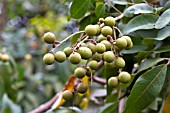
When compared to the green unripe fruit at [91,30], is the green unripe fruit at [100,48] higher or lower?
lower

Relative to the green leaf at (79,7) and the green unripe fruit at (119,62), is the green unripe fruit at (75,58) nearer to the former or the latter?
the green unripe fruit at (119,62)

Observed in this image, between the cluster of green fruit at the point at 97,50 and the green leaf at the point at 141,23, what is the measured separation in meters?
0.04

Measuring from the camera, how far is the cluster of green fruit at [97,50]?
2.16 feet

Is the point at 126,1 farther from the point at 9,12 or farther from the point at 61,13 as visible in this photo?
the point at 61,13

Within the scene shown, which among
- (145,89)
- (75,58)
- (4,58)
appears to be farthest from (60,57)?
(4,58)

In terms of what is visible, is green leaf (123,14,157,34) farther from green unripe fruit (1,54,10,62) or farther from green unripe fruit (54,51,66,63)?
green unripe fruit (1,54,10,62)

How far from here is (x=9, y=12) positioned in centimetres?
260

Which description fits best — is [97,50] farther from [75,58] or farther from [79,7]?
[79,7]

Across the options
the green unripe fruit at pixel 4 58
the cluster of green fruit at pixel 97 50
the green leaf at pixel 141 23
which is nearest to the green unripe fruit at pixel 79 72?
the cluster of green fruit at pixel 97 50

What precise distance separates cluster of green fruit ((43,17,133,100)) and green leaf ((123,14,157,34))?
1.6 inches

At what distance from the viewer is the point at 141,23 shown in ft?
2.47

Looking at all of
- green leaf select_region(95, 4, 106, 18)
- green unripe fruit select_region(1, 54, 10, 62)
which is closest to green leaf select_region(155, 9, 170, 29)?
green leaf select_region(95, 4, 106, 18)

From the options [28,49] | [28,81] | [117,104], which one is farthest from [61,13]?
[117,104]

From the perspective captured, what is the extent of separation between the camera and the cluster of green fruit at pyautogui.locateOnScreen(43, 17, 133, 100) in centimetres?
66
